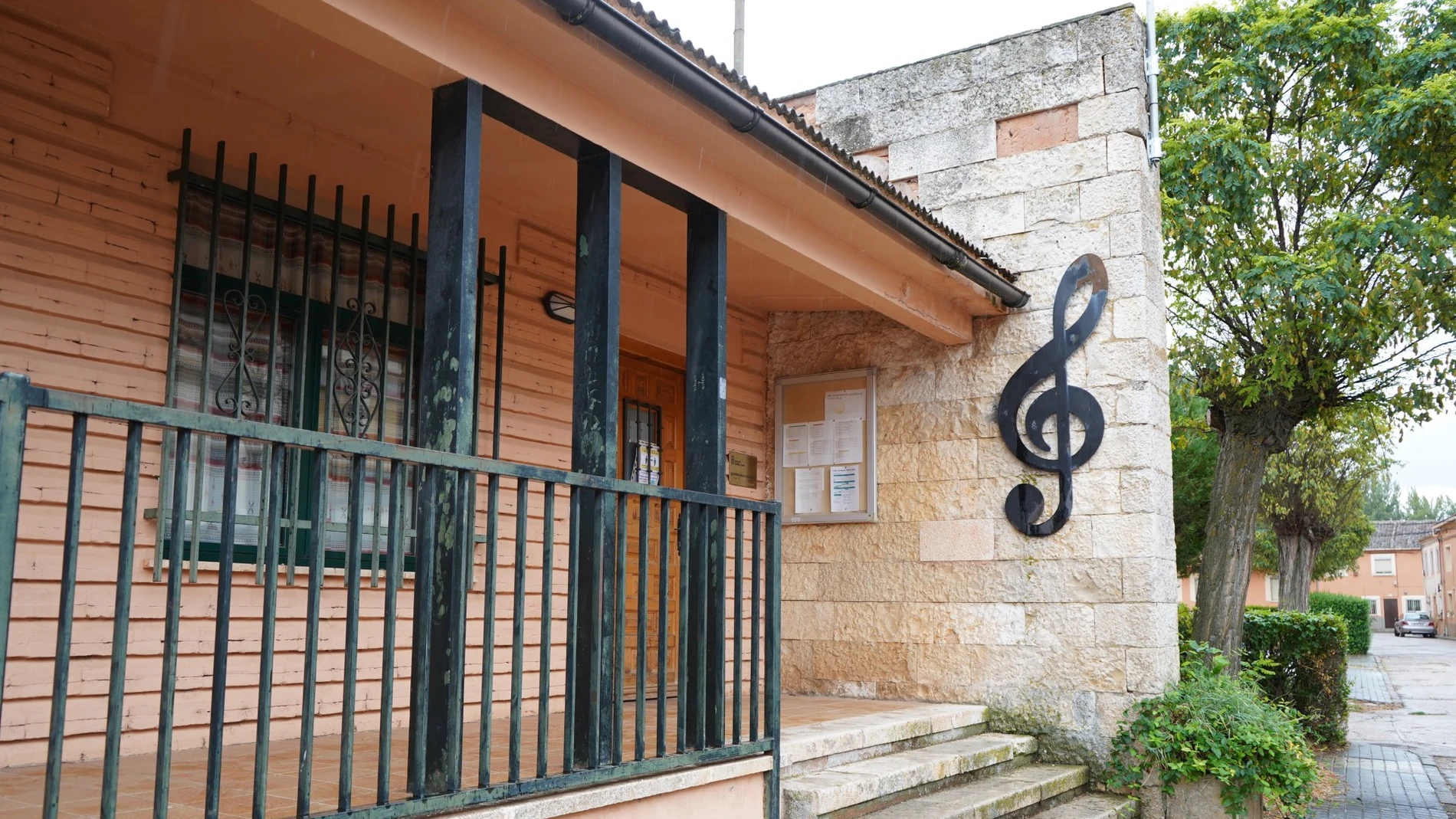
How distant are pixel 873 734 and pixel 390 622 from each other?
297cm

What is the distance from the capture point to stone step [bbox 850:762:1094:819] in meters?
4.87

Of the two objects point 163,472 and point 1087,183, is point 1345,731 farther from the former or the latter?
point 163,472

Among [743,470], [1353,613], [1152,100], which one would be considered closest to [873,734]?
[743,470]

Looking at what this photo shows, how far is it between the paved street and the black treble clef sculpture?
2951 millimetres

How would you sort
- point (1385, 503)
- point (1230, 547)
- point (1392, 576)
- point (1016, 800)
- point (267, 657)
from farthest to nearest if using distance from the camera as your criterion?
point (1385, 503)
point (1392, 576)
point (1230, 547)
point (1016, 800)
point (267, 657)

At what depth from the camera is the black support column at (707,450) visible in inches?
165

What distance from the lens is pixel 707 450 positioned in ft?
14.5

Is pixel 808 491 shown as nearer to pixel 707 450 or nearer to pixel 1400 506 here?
pixel 707 450

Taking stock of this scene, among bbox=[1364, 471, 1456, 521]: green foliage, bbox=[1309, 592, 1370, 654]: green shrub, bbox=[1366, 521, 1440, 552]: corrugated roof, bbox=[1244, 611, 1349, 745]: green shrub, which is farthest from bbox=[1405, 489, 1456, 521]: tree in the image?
bbox=[1244, 611, 1349, 745]: green shrub

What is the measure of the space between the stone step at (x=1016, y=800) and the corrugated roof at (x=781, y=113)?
2720 millimetres

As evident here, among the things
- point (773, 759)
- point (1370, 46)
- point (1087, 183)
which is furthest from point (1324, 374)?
point (773, 759)

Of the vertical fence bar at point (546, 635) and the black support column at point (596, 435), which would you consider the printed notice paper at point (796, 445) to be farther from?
the vertical fence bar at point (546, 635)

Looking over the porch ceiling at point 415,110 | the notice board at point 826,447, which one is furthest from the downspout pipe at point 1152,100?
the notice board at point 826,447

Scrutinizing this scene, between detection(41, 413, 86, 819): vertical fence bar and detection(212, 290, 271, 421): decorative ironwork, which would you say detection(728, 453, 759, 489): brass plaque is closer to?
detection(212, 290, 271, 421): decorative ironwork
